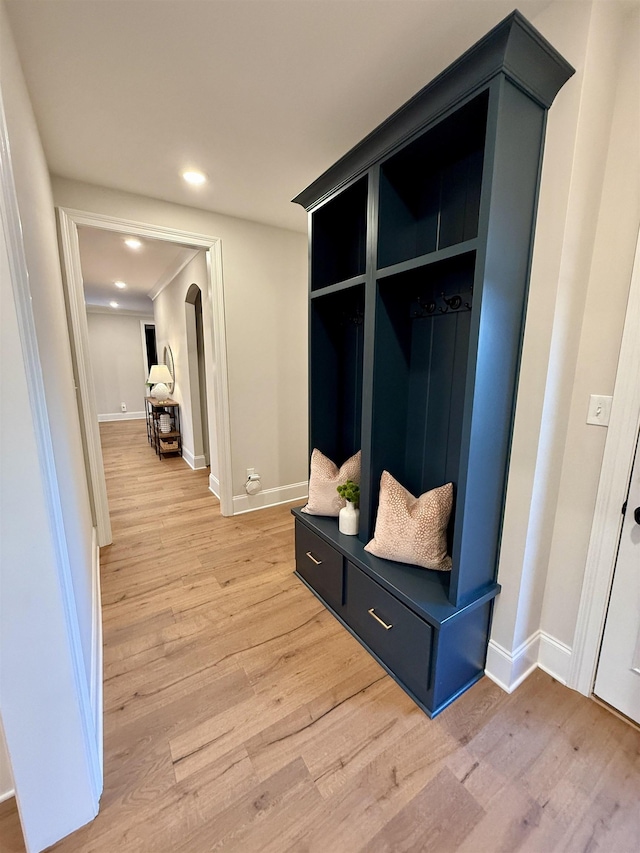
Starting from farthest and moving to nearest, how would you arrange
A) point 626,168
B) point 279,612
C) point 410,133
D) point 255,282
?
point 255,282 → point 279,612 → point 410,133 → point 626,168

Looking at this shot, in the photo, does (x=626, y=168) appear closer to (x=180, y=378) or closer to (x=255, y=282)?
(x=255, y=282)

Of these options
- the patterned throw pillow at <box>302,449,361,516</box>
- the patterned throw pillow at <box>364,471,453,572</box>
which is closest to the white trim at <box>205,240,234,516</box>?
the patterned throw pillow at <box>302,449,361,516</box>

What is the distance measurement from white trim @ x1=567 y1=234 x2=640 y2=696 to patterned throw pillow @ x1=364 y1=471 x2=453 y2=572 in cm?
55

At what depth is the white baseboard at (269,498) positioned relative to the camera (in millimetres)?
3238

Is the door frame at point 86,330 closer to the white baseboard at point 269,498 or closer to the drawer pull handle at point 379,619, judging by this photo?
the white baseboard at point 269,498

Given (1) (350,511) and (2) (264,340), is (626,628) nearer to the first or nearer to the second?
(1) (350,511)

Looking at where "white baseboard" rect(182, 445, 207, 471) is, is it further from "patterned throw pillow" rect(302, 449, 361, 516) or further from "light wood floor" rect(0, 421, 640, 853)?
"patterned throw pillow" rect(302, 449, 361, 516)

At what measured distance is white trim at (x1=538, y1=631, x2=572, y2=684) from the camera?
1541mm

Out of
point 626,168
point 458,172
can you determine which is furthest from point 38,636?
point 626,168

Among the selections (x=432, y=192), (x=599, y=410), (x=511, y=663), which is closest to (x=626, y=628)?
(x=511, y=663)

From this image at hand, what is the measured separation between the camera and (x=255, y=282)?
3.03 m

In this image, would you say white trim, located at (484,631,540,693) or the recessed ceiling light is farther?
the recessed ceiling light

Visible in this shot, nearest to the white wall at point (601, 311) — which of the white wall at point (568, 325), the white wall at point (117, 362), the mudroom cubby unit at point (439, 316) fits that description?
the white wall at point (568, 325)

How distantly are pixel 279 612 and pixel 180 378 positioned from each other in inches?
143
